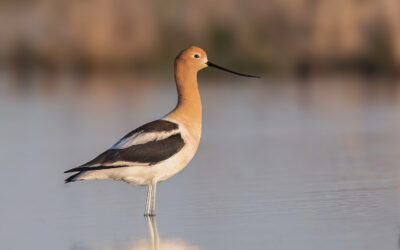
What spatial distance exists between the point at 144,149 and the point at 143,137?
0.48 feet

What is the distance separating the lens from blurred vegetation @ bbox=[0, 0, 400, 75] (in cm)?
2095

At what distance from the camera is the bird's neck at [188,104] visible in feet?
27.8

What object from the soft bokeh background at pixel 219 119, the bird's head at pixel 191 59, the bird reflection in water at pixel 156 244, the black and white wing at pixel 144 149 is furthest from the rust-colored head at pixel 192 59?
the bird reflection in water at pixel 156 244

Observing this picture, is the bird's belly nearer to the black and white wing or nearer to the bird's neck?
the black and white wing

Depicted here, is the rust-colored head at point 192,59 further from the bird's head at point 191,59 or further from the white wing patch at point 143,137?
the white wing patch at point 143,137

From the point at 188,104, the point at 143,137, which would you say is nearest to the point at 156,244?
the point at 143,137

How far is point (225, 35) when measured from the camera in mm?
24047

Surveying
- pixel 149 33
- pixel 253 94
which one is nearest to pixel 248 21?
pixel 149 33

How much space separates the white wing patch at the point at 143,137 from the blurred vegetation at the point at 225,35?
12.6m

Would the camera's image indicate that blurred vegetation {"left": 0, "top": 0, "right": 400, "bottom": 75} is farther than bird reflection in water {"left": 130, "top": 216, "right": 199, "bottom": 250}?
Yes

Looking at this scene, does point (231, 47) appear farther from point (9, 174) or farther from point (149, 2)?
point (9, 174)

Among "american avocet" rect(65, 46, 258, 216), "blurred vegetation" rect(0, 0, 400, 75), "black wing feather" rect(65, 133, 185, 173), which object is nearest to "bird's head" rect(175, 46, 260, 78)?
"american avocet" rect(65, 46, 258, 216)

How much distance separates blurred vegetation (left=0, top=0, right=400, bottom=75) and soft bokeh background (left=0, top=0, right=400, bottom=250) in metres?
0.04

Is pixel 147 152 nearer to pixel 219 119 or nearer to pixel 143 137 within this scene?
pixel 143 137
